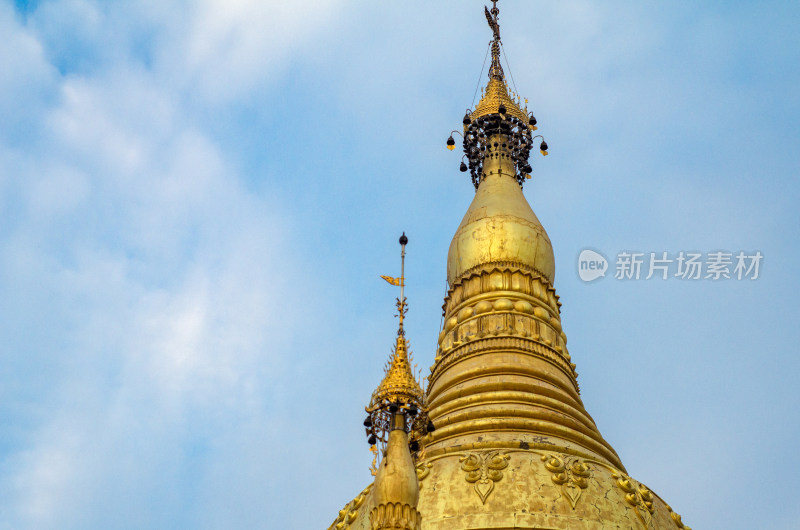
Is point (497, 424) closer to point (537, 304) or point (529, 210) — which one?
point (537, 304)

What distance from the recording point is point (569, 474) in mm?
20156

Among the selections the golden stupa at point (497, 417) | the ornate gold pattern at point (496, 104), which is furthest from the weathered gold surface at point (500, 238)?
the ornate gold pattern at point (496, 104)

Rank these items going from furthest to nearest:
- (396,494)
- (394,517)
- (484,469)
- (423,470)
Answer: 1. (423,470)
2. (484,469)
3. (396,494)
4. (394,517)

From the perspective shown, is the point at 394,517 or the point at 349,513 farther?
the point at 349,513

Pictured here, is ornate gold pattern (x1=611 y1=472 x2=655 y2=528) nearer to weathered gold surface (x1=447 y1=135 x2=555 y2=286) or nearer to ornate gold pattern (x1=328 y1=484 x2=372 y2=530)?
ornate gold pattern (x1=328 y1=484 x2=372 y2=530)

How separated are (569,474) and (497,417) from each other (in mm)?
2095

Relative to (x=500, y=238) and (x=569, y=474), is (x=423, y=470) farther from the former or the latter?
(x=500, y=238)

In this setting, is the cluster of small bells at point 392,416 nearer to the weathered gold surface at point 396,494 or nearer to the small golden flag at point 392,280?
the weathered gold surface at point 396,494

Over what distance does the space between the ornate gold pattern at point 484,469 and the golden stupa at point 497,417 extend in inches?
0.9

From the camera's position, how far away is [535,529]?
1892 centimetres

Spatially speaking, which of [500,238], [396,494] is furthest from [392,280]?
[396,494]

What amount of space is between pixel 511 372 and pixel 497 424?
5.48 feet

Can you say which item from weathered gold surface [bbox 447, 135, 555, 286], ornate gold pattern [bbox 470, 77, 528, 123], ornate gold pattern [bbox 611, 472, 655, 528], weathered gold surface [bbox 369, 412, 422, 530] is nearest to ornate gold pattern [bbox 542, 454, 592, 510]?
ornate gold pattern [bbox 611, 472, 655, 528]

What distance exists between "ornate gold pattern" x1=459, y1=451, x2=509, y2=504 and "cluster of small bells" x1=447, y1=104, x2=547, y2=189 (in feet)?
34.5
